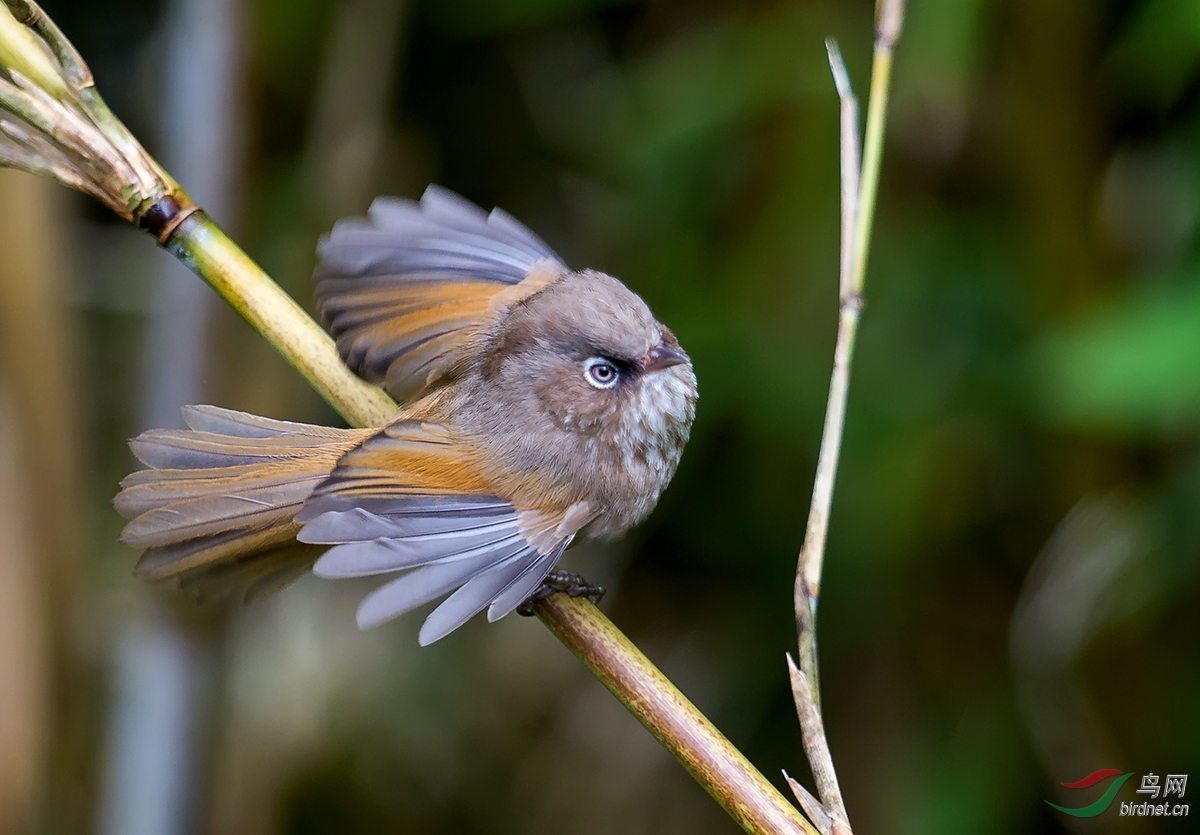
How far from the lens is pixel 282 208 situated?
3666 mm

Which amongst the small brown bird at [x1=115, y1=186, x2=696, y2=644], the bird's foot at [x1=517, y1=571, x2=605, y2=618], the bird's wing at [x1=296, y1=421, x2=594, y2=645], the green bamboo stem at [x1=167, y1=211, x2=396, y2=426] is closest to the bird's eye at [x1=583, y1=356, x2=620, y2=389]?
the small brown bird at [x1=115, y1=186, x2=696, y2=644]

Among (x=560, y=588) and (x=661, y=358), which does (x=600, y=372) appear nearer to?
(x=661, y=358)

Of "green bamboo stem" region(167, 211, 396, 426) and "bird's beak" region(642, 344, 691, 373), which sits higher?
"green bamboo stem" region(167, 211, 396, 426)

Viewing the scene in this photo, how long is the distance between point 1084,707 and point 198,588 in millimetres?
2111

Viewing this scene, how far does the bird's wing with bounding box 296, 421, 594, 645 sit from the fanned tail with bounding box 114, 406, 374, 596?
99 mm

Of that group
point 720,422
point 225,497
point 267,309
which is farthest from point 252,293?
point 720,422

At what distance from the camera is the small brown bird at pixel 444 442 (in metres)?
1.71

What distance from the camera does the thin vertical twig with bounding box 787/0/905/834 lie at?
1.40m

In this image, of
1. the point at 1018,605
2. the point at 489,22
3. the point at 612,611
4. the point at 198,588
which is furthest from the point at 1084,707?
the point at 489,22

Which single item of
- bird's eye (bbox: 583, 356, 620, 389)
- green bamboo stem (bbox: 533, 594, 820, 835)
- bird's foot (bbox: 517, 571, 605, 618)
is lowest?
green bamboo stem (bbox: 533, 594, 820, 835)

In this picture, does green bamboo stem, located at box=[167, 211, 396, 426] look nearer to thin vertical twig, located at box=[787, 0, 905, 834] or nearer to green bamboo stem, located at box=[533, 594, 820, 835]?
green bamboo stem, located at box=[533, 594, 820, 835]

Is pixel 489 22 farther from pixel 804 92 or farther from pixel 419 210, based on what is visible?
pixel 419 210

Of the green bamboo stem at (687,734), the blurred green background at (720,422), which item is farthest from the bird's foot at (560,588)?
the blurred green background at (720,422)

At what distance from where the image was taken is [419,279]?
2.36m
